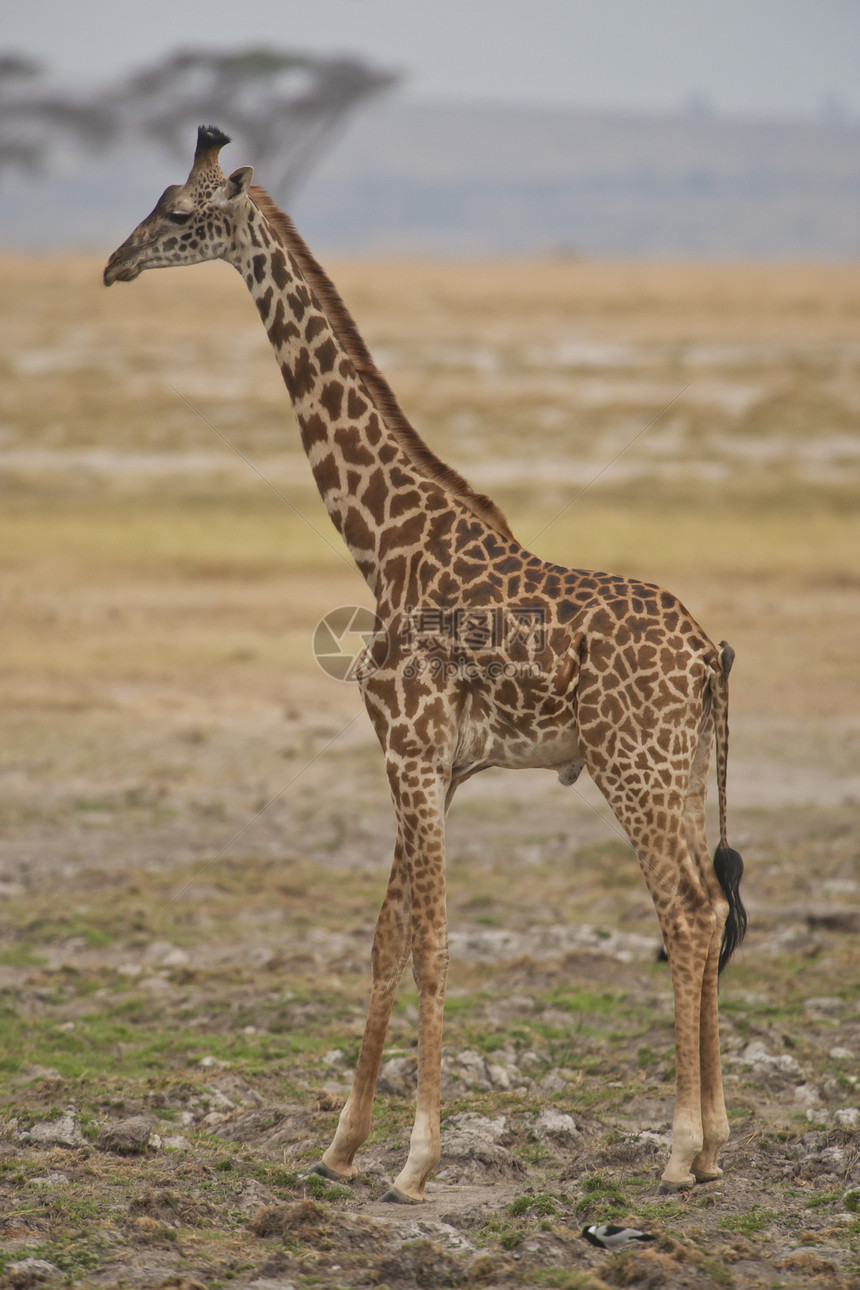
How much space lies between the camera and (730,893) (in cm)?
570

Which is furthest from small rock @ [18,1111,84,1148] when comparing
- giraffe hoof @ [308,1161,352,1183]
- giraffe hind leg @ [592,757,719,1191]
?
giraffe hind leg @ [592,757,719,1191]

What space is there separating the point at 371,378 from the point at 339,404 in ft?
0.59

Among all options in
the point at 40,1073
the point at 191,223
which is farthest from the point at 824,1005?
the point at 191,223

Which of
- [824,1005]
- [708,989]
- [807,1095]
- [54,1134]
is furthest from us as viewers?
[824,1005]

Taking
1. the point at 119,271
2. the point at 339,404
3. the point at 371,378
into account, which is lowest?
the point at 339,404

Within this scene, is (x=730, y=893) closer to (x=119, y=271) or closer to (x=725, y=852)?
(x=725, y=852)

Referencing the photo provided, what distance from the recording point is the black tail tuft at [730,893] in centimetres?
564

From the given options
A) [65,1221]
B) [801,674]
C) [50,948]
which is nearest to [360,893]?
[50,948]

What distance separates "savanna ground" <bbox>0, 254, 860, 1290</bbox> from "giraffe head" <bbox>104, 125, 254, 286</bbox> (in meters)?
3.71

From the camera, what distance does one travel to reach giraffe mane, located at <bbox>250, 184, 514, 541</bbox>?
5.96 meters

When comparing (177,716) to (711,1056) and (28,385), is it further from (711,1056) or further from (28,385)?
(28,385)

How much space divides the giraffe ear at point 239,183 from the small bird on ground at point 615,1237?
4314mm

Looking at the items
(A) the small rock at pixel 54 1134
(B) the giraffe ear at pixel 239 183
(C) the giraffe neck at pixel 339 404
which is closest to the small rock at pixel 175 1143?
(A) the small rock at pixel 54 1134

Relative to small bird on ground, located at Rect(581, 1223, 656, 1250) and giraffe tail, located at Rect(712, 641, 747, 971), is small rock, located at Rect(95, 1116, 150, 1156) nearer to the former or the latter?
small bird on ground, located at Rect(581, 1223, 656, 1250)
